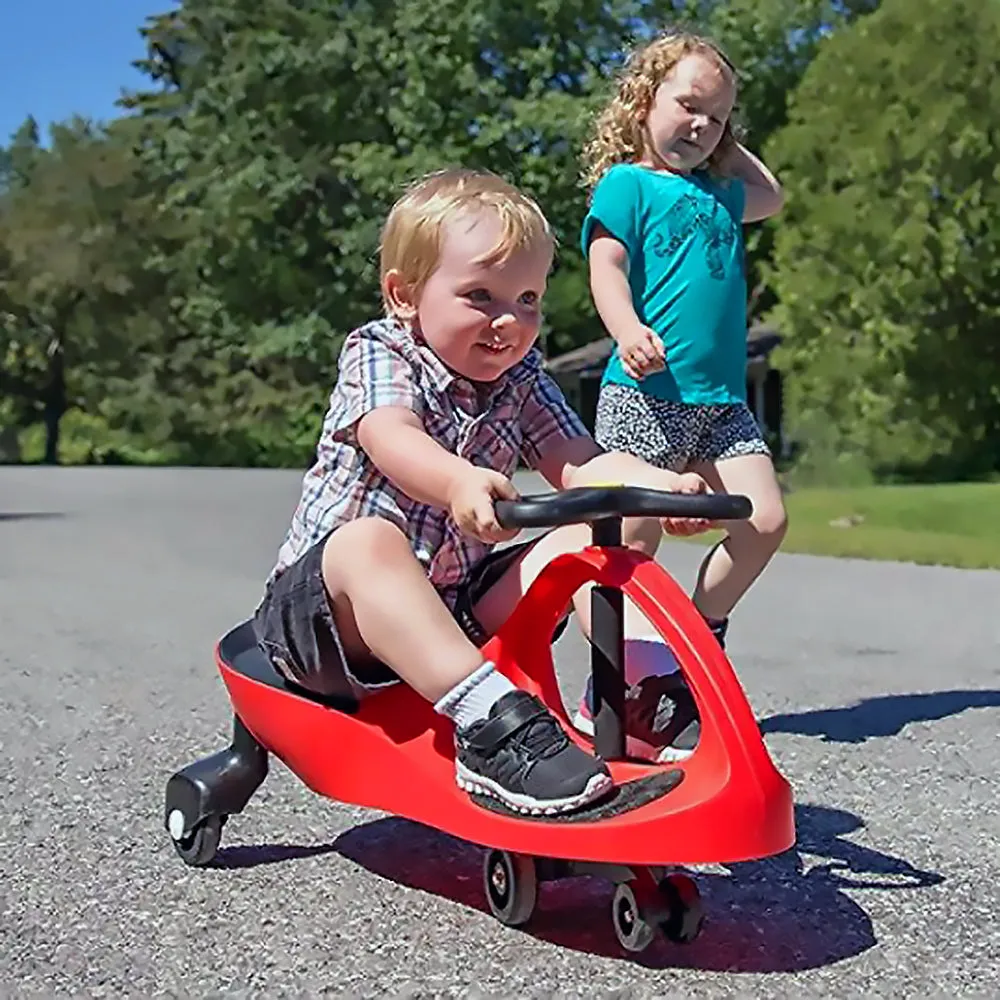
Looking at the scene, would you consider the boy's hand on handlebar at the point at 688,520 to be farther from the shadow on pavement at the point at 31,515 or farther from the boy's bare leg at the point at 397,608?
the shadow on pavement at the point at 31,515

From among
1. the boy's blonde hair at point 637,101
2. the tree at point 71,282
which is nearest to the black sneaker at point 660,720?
the boy's blonde hair at point 637,101

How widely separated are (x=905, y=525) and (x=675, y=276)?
36.0ft

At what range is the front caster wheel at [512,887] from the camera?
275 centimetres

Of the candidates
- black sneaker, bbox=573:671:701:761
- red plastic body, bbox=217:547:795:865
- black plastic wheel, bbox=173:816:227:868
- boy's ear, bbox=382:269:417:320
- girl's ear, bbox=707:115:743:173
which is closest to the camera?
red plastic body, bbox=217:547:795:865

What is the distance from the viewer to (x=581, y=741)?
294 centimetres

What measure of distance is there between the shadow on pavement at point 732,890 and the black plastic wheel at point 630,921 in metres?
0.04

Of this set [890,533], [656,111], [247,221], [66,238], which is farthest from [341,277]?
[656,111]

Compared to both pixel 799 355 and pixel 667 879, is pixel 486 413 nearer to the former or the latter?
pixel 667 879

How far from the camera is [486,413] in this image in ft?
10.3

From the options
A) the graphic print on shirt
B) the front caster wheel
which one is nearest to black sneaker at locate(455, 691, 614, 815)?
the front caster wheel

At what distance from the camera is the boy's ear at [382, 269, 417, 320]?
3113 mm

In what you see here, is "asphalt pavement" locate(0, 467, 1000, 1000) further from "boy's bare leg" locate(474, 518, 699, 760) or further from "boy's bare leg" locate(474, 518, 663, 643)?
"boy's bare leg" locate(474, 518, 663, 643)

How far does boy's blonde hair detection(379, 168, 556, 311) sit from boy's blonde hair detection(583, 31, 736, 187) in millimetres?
1300

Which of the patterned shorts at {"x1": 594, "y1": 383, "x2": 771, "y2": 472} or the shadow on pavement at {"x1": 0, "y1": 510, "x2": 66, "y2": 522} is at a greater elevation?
the patterned shorts at {"x1": 594, "y1": 383, "x2": 771, "y2": 472}
